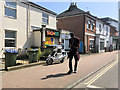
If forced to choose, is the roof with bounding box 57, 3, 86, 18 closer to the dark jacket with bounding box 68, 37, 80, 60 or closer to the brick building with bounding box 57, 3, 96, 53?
the brick building with bounding box 57, 3, 96, 53

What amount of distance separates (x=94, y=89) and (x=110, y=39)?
31646mm

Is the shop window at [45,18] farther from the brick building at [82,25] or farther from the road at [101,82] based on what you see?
the road at [101,82]

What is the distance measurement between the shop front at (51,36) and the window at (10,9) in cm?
358

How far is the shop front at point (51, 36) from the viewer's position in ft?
42.0

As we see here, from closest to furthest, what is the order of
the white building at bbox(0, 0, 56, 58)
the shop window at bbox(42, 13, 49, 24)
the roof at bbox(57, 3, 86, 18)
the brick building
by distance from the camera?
1. the white building at bbox(0, 0, 56, 58)
2. the shop window at bbox(42, 13, 49, 24)
3. the brick building
4. the roof at bbox(57, 3, 86, 18)

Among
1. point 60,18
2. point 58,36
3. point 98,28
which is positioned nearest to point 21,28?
point 58,36

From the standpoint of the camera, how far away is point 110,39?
3297cm

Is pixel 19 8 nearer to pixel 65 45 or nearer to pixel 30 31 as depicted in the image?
pixel 30 31

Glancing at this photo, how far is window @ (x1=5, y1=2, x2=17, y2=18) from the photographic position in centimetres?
1019

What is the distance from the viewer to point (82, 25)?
19.4 metres

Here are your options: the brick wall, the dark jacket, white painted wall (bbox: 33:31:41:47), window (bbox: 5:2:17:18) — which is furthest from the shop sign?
the dark jacket

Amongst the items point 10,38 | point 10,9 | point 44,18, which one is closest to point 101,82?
point 10,38

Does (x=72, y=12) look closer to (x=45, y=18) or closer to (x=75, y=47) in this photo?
(x=45, y=18)

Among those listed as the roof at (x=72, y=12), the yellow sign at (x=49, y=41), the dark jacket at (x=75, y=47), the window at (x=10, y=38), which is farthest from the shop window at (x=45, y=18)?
the dark jacket at (x=75, y=47)
